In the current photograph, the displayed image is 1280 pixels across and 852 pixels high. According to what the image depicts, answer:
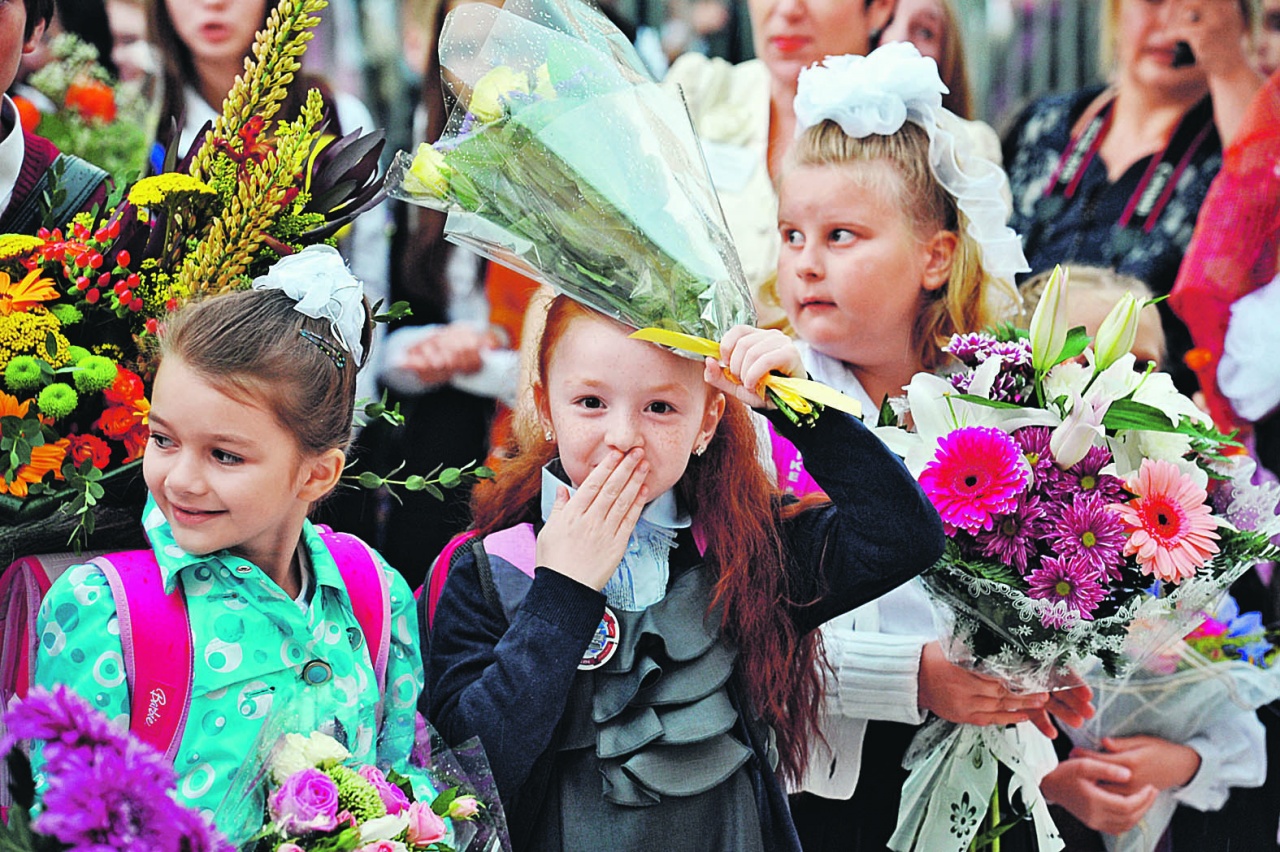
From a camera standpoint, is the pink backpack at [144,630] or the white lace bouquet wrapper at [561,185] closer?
the pink backpack at [144,630]

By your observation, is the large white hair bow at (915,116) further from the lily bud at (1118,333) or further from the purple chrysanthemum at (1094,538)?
the purple chrysanthemum at (1094,538)

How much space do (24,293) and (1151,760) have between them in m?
2.45

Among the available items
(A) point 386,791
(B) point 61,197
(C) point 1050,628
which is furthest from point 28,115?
(C) point 1050,628

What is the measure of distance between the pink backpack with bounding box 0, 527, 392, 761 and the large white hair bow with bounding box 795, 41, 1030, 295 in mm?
1321

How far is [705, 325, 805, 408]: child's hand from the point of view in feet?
6.34

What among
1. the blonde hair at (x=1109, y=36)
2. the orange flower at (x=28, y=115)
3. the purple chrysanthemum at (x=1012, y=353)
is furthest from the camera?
the blonde hair at (x=1109, y=36)

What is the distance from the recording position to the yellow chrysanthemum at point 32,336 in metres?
1.83

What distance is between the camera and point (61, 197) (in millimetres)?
2129

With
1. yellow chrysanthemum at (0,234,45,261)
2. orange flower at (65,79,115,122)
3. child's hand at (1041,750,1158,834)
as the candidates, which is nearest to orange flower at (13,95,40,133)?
orange flower at (65,79,115,122)

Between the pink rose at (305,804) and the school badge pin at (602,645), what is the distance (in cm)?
48

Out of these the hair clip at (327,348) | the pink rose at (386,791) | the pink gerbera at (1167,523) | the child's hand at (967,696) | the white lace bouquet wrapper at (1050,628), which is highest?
the hair clip at (327,348)

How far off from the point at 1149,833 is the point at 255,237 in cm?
234

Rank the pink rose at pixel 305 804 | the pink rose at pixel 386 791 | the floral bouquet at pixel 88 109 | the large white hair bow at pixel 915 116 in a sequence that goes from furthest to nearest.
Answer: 1. the floral bouquet at pixel 88 109
2. the large white hair bow at pixel 915 116
3. the pink rose at pixel 386 791
4. the pink rose at pixel 305 804

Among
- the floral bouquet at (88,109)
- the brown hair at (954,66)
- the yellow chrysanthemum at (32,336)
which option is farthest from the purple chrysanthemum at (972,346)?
the floral bouquet at (88,109)
